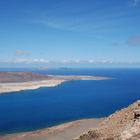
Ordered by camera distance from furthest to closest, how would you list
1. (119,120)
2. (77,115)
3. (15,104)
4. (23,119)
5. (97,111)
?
(15,104) → (97,111) → (77,115) → (23,119) → (119,120)

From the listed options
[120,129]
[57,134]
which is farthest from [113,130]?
[57,134]

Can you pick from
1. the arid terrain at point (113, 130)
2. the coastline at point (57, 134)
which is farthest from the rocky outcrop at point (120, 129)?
the coastline at point (57, 134)

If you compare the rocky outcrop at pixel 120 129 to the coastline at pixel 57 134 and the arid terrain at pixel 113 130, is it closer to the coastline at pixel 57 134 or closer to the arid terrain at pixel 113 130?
the arid terrain at pixel 113 130

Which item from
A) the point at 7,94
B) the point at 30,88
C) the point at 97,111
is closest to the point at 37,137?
the point at 97,111

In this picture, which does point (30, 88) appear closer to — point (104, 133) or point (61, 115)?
point (61, 115)

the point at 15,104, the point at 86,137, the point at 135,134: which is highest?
the point at 135,134

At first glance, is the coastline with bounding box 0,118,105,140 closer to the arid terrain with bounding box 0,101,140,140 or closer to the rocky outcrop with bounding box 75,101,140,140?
the arid terrain with bounding box 0,101,140,140

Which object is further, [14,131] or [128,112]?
[14,131]

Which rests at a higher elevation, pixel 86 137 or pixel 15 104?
pixel 86 137

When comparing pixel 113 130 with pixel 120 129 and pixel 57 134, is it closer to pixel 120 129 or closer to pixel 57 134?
pixel 120 129
